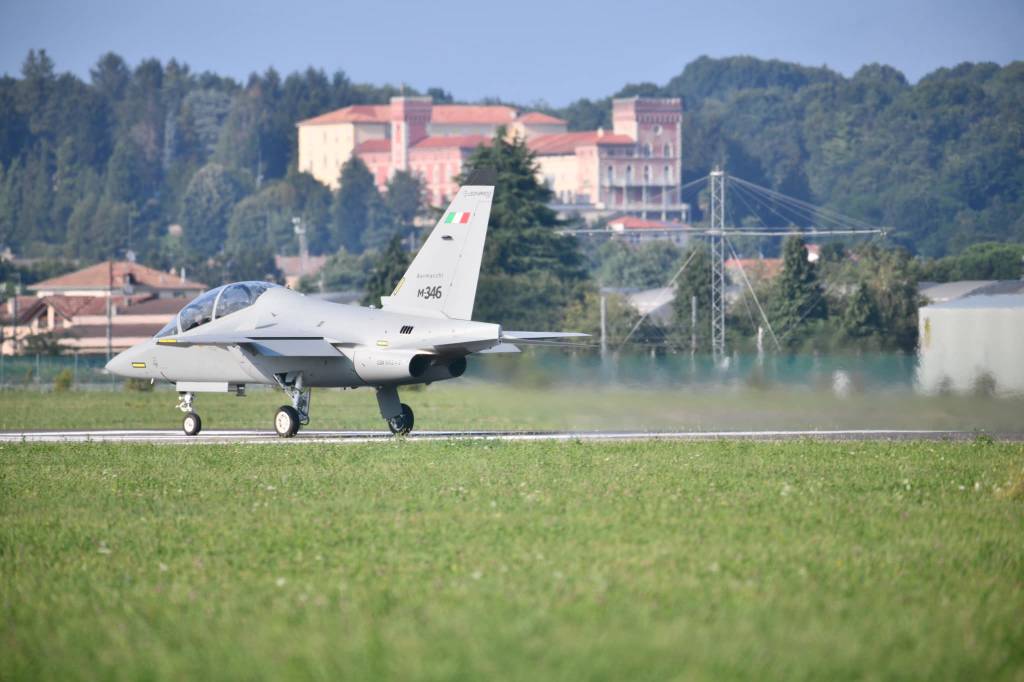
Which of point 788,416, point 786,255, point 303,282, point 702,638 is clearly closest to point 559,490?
point 702,638

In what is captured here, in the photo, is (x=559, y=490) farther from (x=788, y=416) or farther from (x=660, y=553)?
(x=788, y=416)

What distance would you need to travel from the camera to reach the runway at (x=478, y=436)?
98.8 ft

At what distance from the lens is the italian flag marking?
98.3ft

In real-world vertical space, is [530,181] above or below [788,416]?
above

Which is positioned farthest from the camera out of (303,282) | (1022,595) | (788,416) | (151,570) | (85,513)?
(303,282)

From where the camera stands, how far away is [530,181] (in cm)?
12081

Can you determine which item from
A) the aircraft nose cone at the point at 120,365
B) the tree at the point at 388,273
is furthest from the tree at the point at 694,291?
the aircraft nose cone at the point at 120,365

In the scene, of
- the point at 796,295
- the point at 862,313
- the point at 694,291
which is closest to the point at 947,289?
the point at 796,295

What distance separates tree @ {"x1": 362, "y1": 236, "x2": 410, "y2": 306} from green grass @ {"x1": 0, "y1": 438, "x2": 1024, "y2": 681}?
279 feet

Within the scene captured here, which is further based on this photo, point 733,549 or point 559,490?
point 559,490

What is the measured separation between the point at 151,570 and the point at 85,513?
13.3 feet

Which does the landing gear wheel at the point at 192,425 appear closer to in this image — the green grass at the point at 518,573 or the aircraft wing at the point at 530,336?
the aircraft wing at the point at 530,336

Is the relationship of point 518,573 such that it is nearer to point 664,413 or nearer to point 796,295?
point 664,413

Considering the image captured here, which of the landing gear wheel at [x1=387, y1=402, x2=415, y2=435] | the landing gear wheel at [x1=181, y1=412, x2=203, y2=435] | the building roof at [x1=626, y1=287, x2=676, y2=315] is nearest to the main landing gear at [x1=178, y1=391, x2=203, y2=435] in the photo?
the landing gear wheel at [x1=181, y1=412, x2=203, y2=435]
